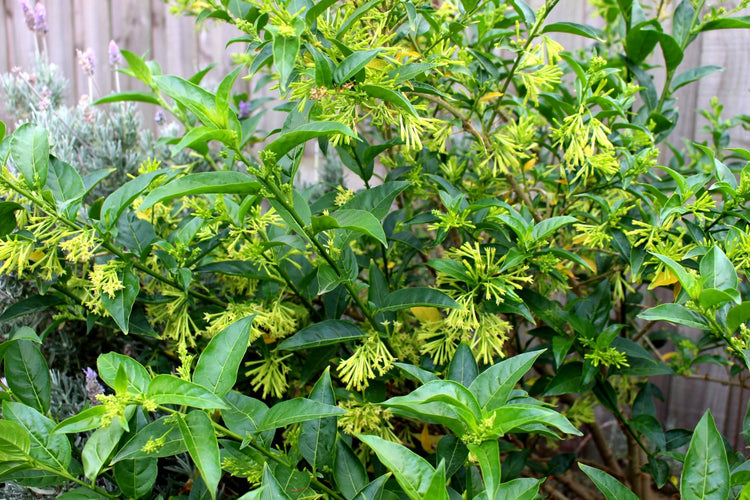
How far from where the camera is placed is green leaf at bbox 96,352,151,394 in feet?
2.46

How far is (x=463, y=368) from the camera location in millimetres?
893

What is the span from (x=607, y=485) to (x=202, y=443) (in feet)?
1.75

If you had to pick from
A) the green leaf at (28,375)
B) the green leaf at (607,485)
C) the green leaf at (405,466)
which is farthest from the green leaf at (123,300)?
the green leaf at (607,485)

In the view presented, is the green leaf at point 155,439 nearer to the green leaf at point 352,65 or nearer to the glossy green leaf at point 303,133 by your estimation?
the glossy green leaf at point 303,133

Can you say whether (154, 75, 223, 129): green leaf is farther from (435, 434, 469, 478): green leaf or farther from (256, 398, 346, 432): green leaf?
(435, 434, 469, 478): green leaf

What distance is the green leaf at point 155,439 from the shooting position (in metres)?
0.78

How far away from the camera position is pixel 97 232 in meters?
0.95

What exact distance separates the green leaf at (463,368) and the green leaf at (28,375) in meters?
0.63

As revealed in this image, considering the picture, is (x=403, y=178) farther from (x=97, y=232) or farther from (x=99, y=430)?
(x=99, y=430)

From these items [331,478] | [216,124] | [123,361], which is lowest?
[331,478]

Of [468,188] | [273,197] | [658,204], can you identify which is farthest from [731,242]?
[273,197]

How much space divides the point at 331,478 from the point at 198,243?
0.50 meters

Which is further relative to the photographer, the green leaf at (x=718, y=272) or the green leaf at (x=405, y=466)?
the green leaf at (x=718, y=272)

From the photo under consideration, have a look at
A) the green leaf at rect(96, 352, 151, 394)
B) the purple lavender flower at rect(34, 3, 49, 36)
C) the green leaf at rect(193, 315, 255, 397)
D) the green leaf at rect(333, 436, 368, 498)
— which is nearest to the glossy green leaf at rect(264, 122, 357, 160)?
the green leaf at rect(193, 315, 255, 397)
